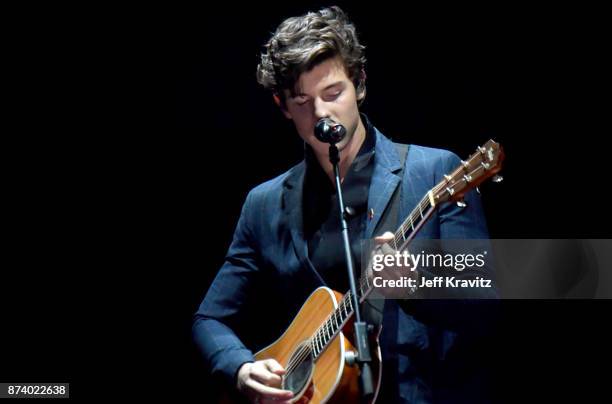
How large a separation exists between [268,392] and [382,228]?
2.20 feet

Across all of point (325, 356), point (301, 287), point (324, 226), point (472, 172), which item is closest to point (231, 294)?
point (301, 287)

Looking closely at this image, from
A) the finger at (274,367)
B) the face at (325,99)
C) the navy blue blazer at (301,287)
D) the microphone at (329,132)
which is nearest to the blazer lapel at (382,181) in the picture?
the navy blue blazer at (301,287)

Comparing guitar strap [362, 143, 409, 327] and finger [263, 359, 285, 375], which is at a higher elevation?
guitar strap [362, 143, 409, 327]

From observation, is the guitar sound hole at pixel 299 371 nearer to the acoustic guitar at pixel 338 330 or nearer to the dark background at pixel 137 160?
the acoustic guitar at pixel 338 330

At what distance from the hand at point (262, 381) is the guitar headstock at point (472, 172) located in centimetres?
86

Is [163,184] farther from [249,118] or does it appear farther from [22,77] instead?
[22,77]

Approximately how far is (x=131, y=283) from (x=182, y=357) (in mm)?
414

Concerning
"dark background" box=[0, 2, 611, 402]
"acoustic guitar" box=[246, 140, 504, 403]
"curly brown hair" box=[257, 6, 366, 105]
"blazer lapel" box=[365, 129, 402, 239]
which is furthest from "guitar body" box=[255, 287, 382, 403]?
"dark background" box=[0, 2, 611, 402]

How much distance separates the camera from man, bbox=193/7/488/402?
7.39 ft

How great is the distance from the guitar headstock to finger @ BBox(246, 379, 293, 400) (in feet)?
2.73

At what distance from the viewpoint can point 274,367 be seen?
2.54 metres

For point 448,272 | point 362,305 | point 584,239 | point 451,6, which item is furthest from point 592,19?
point 362,305

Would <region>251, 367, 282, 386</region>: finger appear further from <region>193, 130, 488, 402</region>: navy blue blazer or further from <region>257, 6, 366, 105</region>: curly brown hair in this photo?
<region>257, 6, 366, 105</region>: curly brown hair

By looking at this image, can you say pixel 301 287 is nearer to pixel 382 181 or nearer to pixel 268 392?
pixel 268 392
